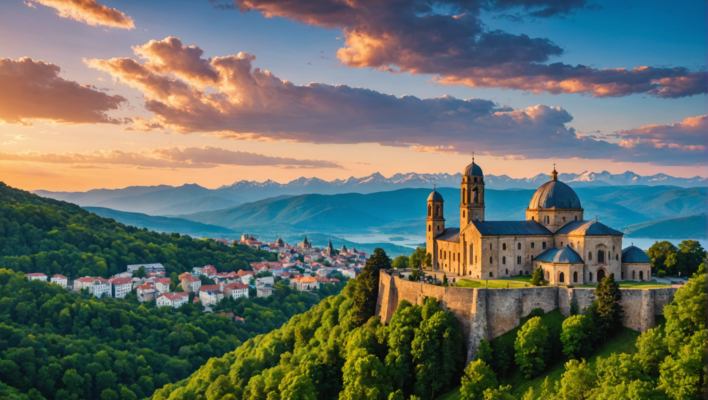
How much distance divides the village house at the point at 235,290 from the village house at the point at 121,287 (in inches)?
779

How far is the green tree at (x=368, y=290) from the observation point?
A: 55750mm

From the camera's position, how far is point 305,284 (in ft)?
454

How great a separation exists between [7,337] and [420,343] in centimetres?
5892

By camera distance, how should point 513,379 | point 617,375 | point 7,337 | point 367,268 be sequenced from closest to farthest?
point 617,375
point 513,379
point 367,268
point 7,337

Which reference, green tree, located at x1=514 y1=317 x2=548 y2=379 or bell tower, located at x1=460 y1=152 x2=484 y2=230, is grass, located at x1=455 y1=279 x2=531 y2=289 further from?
bell tower, located at x1=460 y1=152 x2=484 y2=230

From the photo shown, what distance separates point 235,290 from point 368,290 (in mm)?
71546

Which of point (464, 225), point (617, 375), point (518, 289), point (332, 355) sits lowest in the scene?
point (332, 355)

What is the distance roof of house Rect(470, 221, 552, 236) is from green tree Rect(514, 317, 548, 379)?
13590 mm

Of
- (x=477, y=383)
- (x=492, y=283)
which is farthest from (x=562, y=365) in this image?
(x=492, y=283)

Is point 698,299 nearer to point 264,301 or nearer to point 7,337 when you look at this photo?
point 7,337

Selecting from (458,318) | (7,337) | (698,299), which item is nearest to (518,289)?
(458,318)

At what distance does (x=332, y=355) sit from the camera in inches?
2013

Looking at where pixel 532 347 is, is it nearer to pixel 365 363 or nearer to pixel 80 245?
pixel 365 363

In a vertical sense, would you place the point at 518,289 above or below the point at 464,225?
below
